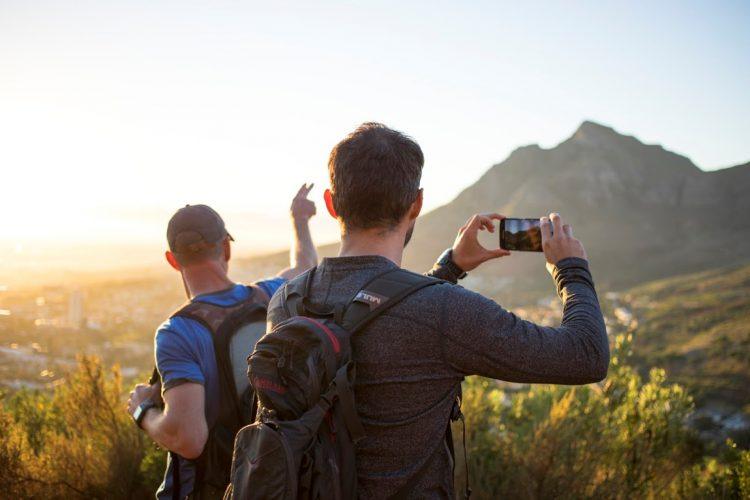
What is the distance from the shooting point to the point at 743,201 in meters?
126

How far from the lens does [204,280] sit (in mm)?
2627

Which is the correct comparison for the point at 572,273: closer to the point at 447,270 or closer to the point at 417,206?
the point at 417,206

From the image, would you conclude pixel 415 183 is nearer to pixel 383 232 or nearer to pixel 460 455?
pixel 383 232

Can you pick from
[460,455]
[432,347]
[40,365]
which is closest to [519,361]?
[432,347]

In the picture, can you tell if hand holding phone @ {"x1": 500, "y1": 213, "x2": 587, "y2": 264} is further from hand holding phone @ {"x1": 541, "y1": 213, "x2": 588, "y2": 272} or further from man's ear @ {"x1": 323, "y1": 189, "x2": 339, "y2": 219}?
man's ear @ {"x1": 323, "y1": 189, "x2": 339, "y2": 219}

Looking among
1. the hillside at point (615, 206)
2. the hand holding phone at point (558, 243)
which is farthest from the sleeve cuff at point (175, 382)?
the hillside at point (615, 206)

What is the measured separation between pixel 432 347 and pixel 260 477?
1.91 feet

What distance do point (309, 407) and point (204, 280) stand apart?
1.39 m

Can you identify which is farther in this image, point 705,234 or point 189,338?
point 705,234

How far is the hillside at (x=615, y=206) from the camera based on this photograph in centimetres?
10750

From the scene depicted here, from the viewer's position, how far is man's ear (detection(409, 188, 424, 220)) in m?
1.68

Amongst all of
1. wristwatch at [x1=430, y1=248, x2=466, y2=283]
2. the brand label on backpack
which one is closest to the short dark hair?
the brand label on backpack

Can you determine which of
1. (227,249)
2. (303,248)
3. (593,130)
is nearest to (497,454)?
(303,248)

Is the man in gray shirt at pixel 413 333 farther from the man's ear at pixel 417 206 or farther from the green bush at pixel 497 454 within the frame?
the green bush at pixel 497 454
